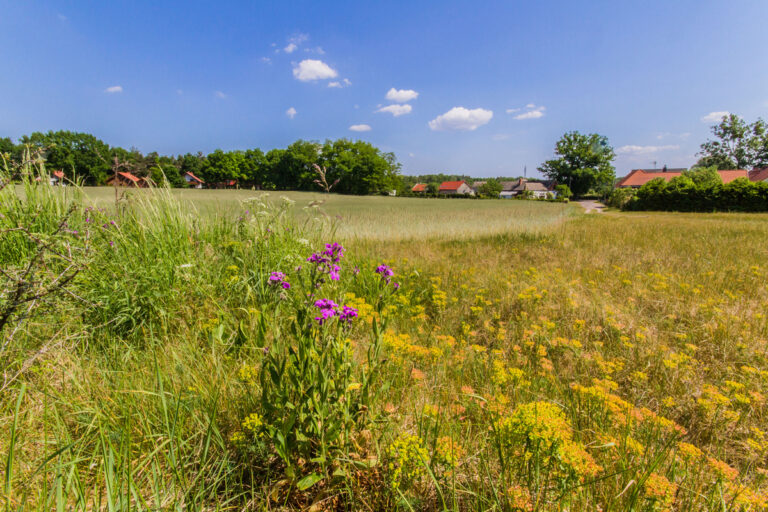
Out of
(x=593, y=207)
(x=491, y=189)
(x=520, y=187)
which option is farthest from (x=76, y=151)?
(x=520, y=187)

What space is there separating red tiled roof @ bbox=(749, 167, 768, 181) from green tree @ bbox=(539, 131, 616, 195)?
16.5m

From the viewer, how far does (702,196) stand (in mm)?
26422

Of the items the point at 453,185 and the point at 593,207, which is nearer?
the point at 593,207

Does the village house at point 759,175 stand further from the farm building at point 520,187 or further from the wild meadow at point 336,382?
the wild meadow at point 336,382

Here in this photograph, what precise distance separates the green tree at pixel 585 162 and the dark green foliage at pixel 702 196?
25.4 m

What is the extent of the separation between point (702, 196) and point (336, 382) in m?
38.2

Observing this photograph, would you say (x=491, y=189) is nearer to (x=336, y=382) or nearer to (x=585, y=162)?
(x=585, y=162)

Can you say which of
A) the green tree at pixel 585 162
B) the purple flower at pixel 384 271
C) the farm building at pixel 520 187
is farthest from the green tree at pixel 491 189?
the purple flower at pixel 384 271

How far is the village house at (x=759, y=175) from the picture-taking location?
39.8m

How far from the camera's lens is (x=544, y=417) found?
3.62ft

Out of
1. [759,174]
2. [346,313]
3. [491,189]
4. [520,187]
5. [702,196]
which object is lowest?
[346,313]

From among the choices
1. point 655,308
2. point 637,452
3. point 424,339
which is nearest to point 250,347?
point 424,339

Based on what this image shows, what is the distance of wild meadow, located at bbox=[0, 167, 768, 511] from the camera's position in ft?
3.88

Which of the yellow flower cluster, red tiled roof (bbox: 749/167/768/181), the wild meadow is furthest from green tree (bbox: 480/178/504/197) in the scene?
the yellow flower cluster
